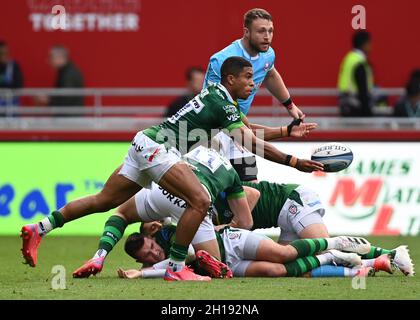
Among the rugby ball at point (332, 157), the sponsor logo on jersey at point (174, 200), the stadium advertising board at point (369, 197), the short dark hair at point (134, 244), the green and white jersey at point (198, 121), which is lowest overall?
the stadium advertising board at point (369, 197)

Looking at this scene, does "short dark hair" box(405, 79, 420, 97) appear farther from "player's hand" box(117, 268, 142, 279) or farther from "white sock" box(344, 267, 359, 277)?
"player's hand" box(117, 268, 142, 279)

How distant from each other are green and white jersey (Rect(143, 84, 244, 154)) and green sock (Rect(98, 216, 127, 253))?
3.32ft

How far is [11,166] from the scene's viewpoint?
16.8 metres

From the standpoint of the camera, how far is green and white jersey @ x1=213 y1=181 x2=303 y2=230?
11555 millimetres

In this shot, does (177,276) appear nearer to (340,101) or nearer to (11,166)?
(11,166)

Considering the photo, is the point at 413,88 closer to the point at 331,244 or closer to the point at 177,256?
the point at 331,244

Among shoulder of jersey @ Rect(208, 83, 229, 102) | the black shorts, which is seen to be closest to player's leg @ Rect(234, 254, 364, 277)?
shoulder of jersey @ Rect(208, 83, 229, 102)

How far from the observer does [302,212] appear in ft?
37.5

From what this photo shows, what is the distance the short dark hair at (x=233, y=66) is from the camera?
11.0m

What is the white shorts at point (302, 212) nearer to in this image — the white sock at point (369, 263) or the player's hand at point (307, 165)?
the player's hand at point (307, 165)

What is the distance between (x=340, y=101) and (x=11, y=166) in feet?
17.3

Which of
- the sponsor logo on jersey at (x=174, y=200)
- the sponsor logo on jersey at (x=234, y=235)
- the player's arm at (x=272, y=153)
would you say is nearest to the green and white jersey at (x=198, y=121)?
the player's arm at (x=272, y=153)

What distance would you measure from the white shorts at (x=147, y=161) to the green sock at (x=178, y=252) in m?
0.58

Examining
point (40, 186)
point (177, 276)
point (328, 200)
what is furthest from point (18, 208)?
point (177, 276)
